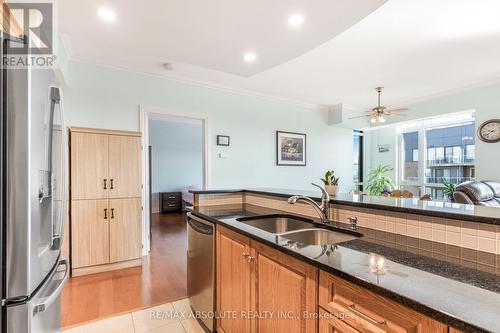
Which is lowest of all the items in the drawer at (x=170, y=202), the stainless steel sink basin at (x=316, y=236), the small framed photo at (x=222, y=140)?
the drawer at (x=170, y=202)

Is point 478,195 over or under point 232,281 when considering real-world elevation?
over

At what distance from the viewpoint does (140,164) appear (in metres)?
3.31

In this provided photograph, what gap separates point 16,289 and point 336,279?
48.2 inches

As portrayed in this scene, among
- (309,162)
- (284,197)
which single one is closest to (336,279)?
(284,197)

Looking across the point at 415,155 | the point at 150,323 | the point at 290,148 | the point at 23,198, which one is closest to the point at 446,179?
the point at 415,155

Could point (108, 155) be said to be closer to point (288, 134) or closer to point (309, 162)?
point (288, 134)

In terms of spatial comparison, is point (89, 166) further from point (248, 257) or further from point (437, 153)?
point (437, 153)

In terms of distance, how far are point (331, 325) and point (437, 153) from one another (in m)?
6.39

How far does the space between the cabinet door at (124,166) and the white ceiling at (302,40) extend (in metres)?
1.07

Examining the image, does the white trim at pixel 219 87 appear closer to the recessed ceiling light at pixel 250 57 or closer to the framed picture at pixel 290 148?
the framed picture at pixel 290 148

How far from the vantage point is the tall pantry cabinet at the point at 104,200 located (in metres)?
2.91

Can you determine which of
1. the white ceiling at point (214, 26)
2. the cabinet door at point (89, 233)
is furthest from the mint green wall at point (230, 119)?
the cabinet door at point (89, 233)

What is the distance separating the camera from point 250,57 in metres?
2.66

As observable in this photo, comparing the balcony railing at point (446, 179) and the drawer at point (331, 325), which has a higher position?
the balcony railing at point (446, 179)
